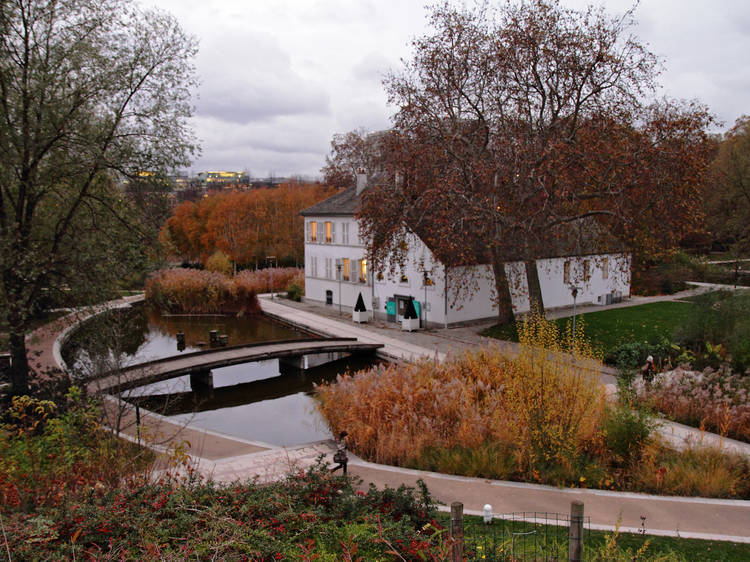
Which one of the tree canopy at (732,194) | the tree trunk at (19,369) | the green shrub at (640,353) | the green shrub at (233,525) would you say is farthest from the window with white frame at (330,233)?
the tree canopy at (732,194)

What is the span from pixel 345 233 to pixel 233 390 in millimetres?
13424

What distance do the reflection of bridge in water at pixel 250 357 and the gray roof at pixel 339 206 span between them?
9.65 metres

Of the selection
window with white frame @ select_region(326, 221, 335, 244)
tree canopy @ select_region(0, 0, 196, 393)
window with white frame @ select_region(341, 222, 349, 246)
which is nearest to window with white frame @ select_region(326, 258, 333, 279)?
window with white frame @ select_region(326, 221, 335, 244)

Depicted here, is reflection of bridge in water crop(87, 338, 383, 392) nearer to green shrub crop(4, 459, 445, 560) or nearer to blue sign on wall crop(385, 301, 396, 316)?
blue sign on wall crop(385, 301, 396, 316)

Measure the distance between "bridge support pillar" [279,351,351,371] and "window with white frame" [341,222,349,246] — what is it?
29.3ft

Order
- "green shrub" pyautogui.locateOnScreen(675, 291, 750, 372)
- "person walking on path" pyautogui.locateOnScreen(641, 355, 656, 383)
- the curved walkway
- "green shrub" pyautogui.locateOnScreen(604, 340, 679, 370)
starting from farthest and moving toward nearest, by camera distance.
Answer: "green shrub" pyautogui.locateOnScreen(604, 340, 679, 370) < "green shrub" pyautogui.locateOnScreen(675, 291, 750, 372) < "person walking on path" pyautogui.locateOnScreen(641, 355, 656, 383) < the curved walkway

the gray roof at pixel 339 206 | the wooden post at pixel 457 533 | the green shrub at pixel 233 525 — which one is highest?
the gray roof at pixel 339 206

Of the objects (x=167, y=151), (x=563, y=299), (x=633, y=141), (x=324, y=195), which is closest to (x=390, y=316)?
(x=563, y=299)

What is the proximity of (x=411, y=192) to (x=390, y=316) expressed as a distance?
6.80m

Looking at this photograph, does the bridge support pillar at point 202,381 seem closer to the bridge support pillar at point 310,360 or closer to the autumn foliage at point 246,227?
the bridge support pillar at point 310,360

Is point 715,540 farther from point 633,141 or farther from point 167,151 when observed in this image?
point 633,141

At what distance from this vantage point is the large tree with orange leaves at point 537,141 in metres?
19.7

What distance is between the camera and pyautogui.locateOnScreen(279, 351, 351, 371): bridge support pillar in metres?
21.2

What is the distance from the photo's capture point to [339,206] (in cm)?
3125
